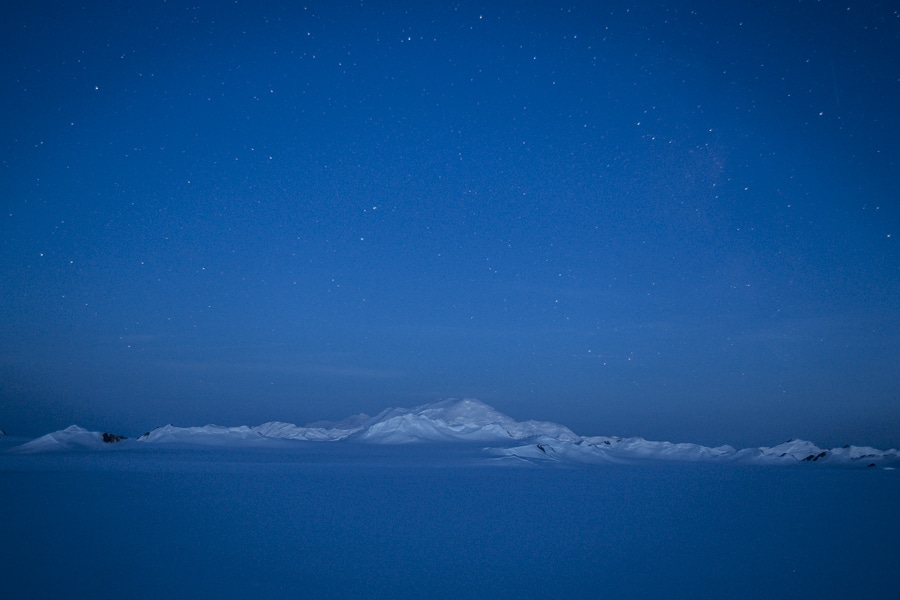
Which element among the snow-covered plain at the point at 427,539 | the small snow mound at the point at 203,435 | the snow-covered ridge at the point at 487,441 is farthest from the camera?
the small snow mound at the point at 203,435

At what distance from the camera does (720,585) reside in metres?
8.12

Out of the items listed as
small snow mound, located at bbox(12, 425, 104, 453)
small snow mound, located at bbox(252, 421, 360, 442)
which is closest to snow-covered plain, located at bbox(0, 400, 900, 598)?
small snow mound, located at bbox(12, 425, 104, 453)

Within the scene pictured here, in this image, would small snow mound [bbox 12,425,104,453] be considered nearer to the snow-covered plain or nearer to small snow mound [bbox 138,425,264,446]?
small snow mound [bbox 138,425,264,446]

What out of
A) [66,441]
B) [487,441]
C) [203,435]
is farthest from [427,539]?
[203,435]

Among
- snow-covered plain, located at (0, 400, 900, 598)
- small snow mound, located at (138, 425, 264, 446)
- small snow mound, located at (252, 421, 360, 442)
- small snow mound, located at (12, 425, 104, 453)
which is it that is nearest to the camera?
snow-covered plain, located at (0, 400, 900, 598)

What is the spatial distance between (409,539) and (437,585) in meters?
3.16

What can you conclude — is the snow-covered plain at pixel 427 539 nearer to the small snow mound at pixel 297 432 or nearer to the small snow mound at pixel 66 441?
the small snow mound at pixel 66 441

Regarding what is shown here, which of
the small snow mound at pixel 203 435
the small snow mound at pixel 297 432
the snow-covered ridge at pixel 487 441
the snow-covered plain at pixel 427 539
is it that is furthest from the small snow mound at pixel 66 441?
the small snow mound at pixel 297 432

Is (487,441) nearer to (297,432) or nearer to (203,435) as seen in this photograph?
(203,435)

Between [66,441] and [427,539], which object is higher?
[427,539]

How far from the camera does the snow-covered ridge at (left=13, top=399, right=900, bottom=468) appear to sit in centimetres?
4641

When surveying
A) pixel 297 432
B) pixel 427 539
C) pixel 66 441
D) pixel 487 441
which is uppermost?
pixel 427 539

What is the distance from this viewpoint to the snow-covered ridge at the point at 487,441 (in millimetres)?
46406

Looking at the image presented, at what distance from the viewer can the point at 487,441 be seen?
62031 mm
